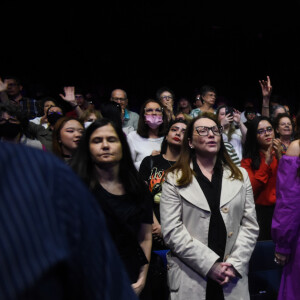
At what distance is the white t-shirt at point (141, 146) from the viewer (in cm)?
A: 370

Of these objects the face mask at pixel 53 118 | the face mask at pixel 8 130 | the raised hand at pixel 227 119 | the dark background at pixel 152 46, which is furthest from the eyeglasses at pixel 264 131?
the dark background at pixel 152 46

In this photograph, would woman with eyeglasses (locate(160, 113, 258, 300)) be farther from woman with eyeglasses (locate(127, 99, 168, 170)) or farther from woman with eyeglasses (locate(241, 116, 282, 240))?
woman with eyeglasses (locate(127, 99, 168, 170))

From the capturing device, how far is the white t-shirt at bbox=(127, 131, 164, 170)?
370cm

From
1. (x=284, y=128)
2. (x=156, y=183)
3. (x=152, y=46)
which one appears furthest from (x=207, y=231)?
(x=152, y=46)

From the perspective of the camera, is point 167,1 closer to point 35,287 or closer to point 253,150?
point 253,150

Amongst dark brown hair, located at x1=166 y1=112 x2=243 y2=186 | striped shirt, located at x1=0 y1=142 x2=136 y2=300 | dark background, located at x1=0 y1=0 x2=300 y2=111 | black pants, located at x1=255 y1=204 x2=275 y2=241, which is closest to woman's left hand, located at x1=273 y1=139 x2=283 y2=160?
black pants, located at x1=255 y1=204 x2=275 y2=241

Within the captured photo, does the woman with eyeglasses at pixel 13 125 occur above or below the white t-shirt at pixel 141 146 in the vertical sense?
above

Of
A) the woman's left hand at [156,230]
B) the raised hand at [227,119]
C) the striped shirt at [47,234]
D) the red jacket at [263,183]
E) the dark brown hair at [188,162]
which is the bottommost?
the woman's left hand at [156,230]

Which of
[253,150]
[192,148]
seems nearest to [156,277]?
[192,148]

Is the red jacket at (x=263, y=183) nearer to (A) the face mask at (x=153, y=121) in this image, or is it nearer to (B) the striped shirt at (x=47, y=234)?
(A) the face mask at (x=153, y=121)

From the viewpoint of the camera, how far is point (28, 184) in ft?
1.46

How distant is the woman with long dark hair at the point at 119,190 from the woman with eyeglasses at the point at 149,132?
1.38 metres

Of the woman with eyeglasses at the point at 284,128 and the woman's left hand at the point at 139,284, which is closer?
the woman's left hand at the point at 139,284

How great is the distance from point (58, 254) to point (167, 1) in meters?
6.64
